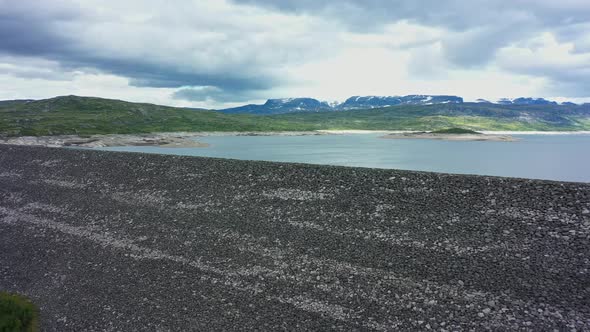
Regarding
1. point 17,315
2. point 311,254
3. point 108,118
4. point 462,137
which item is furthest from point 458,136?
point 17,315

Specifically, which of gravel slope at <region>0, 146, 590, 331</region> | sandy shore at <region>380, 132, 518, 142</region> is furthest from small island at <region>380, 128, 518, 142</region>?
gravel slope at <region>0, 146, 590, 331</region>

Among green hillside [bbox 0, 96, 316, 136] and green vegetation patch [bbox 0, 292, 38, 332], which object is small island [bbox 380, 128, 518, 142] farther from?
green vegetation patch [bbox 0, 292, 38, 332]

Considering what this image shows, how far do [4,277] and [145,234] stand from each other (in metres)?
6.15

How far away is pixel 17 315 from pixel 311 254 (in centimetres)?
1057

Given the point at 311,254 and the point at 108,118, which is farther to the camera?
the point at 108,118

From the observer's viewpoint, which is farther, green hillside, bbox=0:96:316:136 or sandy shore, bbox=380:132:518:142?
sandy shore, bbox=380:132:518:142

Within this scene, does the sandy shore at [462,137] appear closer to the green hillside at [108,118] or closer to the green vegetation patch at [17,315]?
the green hillside at [108,118]

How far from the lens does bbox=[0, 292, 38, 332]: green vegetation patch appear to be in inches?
536

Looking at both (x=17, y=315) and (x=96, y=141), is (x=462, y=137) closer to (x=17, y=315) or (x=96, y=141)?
(x=96, y=141)

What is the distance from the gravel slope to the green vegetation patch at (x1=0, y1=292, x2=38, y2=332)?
1.53 ft

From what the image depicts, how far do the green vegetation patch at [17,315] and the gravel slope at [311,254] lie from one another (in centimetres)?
47

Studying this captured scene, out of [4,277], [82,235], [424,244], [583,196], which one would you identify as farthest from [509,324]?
[4,277]

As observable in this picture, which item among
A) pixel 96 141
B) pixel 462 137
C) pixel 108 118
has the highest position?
pixel 108 118

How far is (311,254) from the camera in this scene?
51.0 feet
